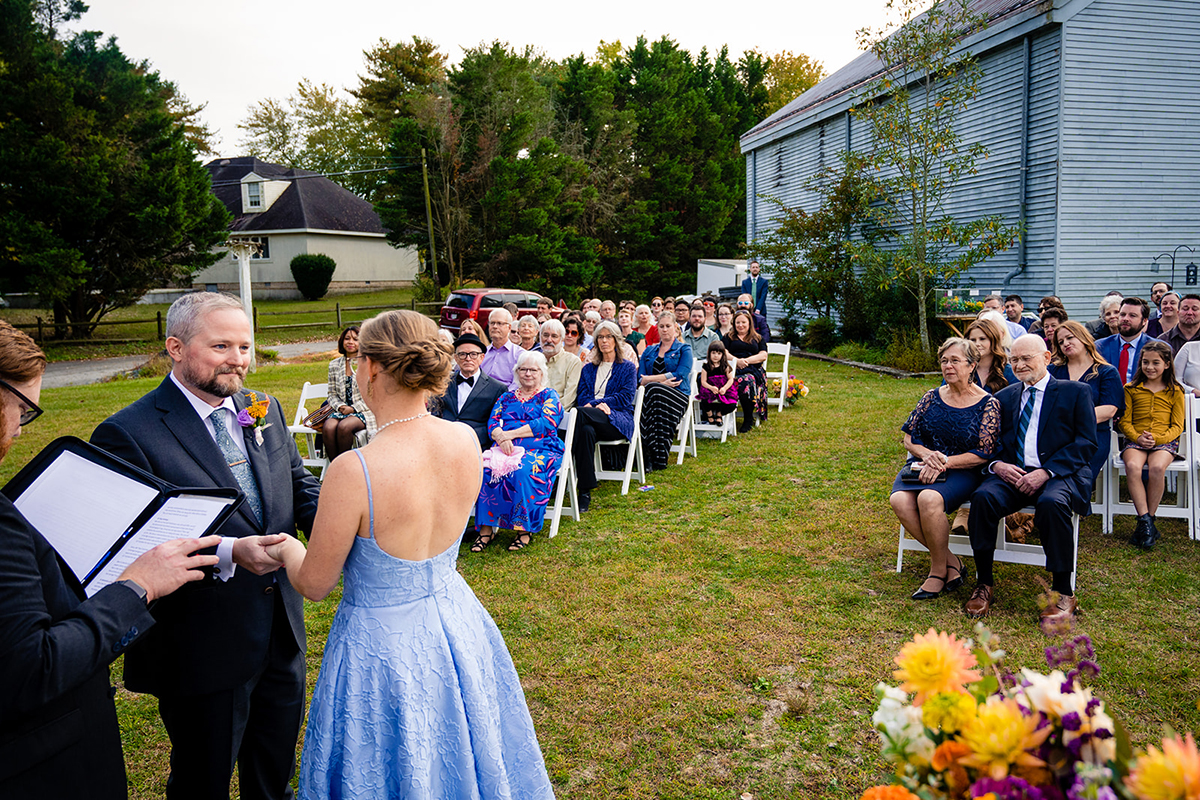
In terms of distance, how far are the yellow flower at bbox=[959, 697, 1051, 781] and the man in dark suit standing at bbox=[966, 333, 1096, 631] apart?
3.88 meters

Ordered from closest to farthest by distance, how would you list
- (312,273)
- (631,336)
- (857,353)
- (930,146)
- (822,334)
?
(631,336) < (930,146) < (857,353) < (822,334) < (312,273)

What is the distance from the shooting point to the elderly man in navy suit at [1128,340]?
662 centimetres

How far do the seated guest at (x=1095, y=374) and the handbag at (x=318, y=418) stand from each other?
679 centimetres

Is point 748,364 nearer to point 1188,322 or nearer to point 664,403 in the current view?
point 664,403

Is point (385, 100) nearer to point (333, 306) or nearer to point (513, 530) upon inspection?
point (333, 306)

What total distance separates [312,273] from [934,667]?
38.2 meters

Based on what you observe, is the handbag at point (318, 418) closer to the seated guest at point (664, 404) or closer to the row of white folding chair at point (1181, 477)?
the seated guest at point (664, 404)

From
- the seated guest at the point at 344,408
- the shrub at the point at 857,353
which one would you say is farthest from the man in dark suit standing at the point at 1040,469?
the shrub at the point at 857,353

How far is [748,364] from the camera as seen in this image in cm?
1018

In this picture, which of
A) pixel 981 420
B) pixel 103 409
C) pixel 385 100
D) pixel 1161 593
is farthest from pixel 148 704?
pixel 385 100

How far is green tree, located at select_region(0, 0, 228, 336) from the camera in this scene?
22.4 meters

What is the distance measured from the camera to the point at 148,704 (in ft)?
12.9

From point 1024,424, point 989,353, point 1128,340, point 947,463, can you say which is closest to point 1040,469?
point 1024,424

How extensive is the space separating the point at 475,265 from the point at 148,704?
30148 millimetres
